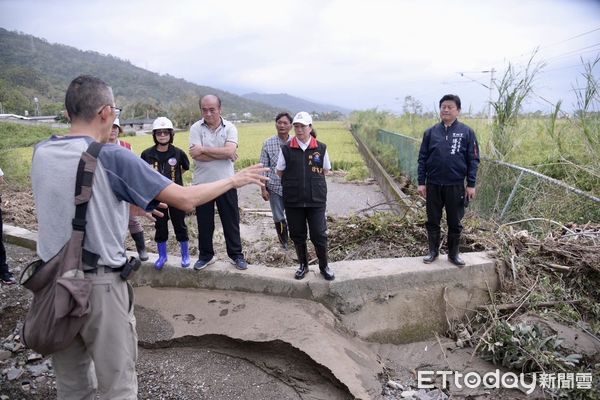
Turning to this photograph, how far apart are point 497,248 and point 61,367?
4.05m

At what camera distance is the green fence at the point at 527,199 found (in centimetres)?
446

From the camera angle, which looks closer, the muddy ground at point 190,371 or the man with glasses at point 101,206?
the man with glasses at point 101,206

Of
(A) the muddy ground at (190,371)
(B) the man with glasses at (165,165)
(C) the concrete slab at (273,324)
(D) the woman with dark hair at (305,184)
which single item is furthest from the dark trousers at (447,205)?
(B) the man with glasses at (165,165)

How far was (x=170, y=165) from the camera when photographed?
4.14 m

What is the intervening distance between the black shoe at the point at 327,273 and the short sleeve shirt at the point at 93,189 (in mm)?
2297

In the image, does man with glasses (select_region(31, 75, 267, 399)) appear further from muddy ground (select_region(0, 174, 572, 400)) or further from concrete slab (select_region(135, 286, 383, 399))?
concrete slab (select_region(135, 286, 383, 399))

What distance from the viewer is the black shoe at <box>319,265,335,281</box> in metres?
3.86

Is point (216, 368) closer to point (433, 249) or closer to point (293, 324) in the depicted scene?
point (293, 324)

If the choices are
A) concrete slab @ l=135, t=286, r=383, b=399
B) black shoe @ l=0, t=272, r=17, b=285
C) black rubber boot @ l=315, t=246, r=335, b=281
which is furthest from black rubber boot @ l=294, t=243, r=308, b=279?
black shoe @ l=0, t=272, r=17, b=285

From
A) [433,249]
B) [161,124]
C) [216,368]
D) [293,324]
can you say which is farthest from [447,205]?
[161,124]

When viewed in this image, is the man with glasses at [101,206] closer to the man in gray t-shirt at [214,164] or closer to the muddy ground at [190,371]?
the muddy ground at [190,371]

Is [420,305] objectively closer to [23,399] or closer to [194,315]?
[194,315]

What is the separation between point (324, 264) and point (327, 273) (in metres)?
0.09

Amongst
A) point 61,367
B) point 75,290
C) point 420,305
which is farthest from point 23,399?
point 420,305
